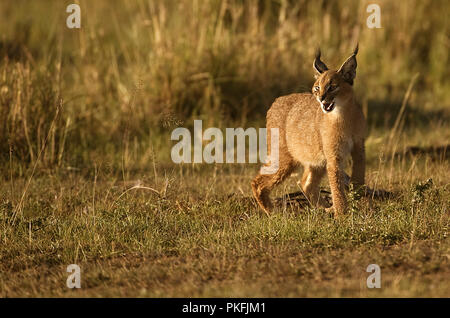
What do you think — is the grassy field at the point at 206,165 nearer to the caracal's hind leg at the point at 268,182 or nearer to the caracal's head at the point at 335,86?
the caracal's hind leg at the point at 268,182

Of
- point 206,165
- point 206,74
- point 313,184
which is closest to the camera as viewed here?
point 313,184

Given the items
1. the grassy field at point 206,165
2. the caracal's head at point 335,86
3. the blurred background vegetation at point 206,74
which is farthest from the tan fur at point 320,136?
the blurred background vegetation at point 206,74

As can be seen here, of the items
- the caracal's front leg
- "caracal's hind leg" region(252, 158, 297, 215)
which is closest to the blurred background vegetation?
"caracal's hind leg" region(252, 158, 297, 215)

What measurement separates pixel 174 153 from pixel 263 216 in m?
2.35

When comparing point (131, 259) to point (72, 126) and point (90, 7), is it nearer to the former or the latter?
point (72, 126)

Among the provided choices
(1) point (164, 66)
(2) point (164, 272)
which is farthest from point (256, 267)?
(1) point (164, 66)

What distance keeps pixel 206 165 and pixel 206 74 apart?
173 centimetres

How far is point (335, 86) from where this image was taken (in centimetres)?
503

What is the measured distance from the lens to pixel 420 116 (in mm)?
9102

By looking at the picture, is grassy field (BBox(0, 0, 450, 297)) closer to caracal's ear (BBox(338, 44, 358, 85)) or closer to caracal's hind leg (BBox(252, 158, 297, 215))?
caracal's hind leg (BBox(252, 158, 297, 215))

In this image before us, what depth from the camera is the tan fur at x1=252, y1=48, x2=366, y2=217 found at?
512 cm

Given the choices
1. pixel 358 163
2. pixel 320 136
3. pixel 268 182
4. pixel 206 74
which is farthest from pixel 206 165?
pixel 358 163

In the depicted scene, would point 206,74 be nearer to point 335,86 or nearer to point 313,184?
point 313,184

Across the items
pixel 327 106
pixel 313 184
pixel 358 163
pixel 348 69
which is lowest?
pixel 313 184
